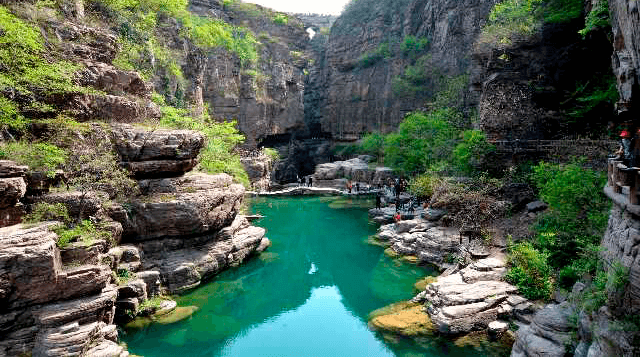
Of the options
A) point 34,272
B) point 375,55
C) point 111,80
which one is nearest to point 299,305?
point 34,272

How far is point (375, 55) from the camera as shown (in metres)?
51.2

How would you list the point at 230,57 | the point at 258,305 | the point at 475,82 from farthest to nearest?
the point at 230,57, the point at 475,82, the point at 258,305

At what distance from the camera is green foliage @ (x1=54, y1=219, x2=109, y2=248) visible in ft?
39.2

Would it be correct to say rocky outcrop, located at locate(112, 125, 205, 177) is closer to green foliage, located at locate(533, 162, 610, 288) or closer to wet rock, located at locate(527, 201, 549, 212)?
green foliage, located at locate(533, 162, 610, 288)

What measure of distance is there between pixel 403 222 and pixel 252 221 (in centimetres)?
1107

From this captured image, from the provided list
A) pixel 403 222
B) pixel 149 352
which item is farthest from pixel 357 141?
pixel 149 352

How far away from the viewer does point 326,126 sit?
55.0 meters

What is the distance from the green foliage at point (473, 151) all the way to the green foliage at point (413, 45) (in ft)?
86.2

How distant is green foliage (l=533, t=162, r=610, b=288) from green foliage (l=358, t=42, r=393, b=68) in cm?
3849

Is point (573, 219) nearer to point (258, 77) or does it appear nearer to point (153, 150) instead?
point (153, 150)

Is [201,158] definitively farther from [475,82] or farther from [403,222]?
[475,82]

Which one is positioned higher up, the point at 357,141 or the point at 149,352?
the point at 357,141

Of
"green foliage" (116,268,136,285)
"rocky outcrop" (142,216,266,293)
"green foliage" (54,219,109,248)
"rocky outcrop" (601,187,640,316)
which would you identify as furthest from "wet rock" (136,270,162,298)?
"rocky outcrop" (601,187,640,316)

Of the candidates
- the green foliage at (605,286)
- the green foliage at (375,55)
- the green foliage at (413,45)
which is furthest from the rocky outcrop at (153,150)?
the green foliage at (375,55)
